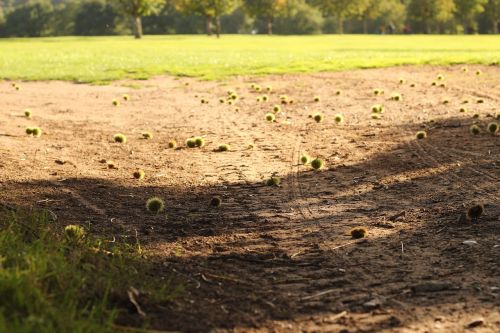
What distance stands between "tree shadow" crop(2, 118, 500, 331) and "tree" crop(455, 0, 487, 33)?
8621 cm

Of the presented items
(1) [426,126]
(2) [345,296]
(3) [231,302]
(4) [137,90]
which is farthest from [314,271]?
(4) [137,90]

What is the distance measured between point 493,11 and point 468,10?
335 cm

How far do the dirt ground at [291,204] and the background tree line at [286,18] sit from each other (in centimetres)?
7865

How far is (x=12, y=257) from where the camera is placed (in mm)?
3824

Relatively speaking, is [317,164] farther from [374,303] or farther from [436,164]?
[374,303]

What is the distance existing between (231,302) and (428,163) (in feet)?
14.7

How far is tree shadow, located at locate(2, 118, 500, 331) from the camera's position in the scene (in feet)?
12.4

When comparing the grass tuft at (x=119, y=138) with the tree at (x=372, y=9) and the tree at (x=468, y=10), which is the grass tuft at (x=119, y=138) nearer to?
the tree at (x=468, y=10)

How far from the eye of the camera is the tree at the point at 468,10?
88.3 m

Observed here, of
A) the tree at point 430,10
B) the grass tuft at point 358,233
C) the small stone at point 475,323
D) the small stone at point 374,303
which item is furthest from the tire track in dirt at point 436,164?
the tree at point 430,10

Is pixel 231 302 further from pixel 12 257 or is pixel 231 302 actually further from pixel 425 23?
pixel 425 23

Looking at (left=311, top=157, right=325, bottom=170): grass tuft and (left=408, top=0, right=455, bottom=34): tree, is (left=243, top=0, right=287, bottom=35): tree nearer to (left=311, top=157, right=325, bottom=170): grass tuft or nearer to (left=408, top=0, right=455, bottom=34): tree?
(left=408, top=0, right=455, bottom=34): tree

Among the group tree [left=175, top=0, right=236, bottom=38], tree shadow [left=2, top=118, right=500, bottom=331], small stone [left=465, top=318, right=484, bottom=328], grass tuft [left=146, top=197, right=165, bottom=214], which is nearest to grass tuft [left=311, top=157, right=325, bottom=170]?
tree shadow [left=2, top=118, right=500, bottom=331]

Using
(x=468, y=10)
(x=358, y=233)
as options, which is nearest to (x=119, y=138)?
(x=358, y=233)
